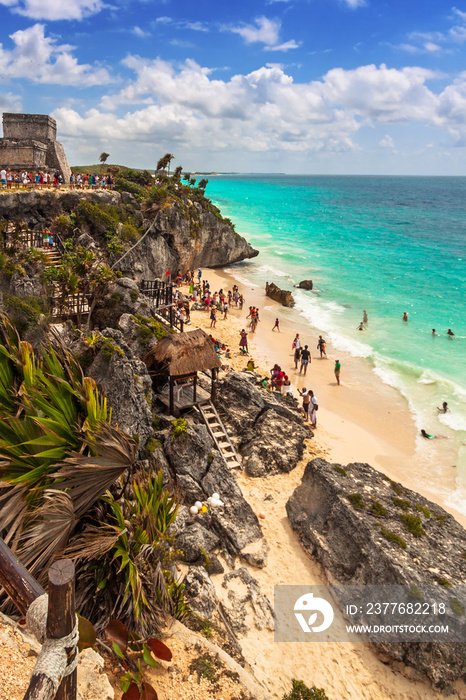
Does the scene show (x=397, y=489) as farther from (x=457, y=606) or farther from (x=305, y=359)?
(x=305, y=359)

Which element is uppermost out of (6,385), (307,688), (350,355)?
(6,385)

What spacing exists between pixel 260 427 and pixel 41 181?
23.0 metres

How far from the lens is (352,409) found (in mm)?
18938

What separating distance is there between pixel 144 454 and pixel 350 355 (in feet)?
55.0

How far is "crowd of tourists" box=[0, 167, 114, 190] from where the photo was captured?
25.1m

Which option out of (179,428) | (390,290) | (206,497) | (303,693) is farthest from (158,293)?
(390,290)

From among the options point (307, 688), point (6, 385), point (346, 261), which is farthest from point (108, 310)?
point (346, 261)

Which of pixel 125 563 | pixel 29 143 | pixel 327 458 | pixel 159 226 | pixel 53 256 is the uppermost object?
pixel 29 143

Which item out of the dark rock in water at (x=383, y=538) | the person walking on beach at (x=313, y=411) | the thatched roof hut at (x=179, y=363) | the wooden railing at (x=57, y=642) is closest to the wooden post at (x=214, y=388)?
the thatched roof hut at (x=179, y=363)

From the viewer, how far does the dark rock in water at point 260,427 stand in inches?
527

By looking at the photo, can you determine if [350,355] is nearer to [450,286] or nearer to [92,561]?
[92,561]

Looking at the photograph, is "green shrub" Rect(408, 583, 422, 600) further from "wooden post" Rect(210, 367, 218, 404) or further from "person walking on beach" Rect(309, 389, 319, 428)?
"person walking on beach" Rect(309, 389, 319, 428)

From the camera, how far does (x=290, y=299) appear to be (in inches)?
1299
